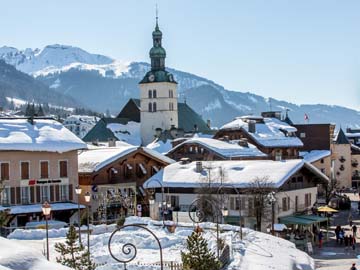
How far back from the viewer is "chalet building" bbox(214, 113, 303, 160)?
Result: 73.8 m

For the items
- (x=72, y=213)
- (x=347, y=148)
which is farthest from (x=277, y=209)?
(x=347, y=148)

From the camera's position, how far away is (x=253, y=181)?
4553 cm

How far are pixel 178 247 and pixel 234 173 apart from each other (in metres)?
20.7

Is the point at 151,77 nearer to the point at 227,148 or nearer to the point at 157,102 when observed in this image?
the point at 157,102

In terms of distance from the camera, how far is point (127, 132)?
112562 millimetres

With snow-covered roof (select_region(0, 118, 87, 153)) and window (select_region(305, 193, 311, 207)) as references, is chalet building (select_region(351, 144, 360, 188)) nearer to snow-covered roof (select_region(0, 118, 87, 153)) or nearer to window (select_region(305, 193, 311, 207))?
window (select_region(305, 193, 311, 207))

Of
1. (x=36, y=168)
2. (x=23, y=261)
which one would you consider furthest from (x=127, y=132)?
(x=23, y=261)

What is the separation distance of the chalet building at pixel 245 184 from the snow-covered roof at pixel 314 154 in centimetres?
3443

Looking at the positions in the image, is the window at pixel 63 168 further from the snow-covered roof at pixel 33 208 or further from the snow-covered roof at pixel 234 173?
the snow-covered roof at pixel 234 173

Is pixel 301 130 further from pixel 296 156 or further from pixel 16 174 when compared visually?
pixel 16 174

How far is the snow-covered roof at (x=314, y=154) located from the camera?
86375 millimetres

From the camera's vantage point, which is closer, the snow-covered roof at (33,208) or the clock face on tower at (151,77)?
the snow-covered roof at (33,208)

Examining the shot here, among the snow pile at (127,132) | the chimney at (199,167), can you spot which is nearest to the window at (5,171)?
the chimney at (199,167)

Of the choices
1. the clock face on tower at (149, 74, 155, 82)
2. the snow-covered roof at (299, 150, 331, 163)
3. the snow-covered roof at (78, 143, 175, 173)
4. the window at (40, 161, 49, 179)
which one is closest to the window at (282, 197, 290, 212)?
the snow-covered roof at (78, 143, 175, 173)
